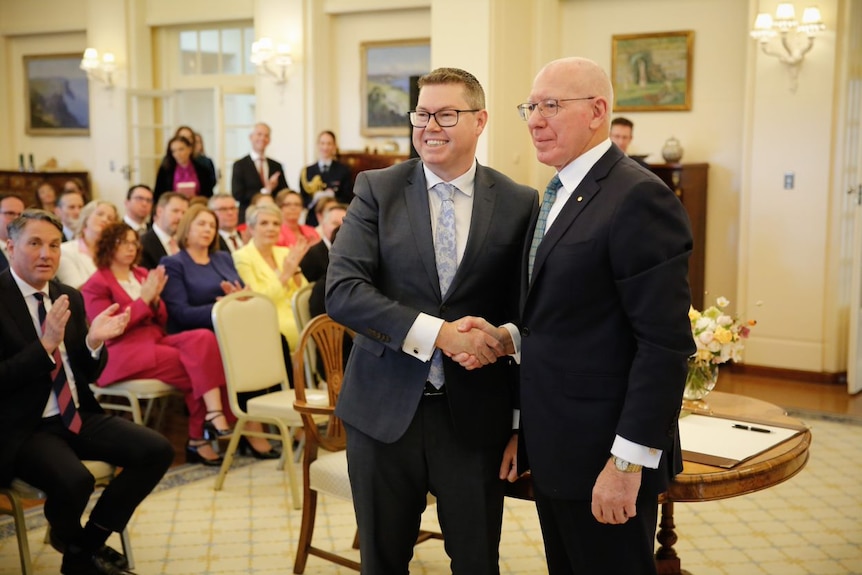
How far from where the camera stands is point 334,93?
10031mm

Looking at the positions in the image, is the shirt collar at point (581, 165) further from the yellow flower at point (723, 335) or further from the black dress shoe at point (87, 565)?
the black dress shoe at point (87, 565)

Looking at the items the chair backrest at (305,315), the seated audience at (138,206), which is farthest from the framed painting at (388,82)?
the chair backrest at (305,315)

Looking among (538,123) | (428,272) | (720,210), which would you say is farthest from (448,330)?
(720,210)

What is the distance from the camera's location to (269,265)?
5848mm

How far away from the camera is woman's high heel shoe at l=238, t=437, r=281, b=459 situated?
16.6 ft

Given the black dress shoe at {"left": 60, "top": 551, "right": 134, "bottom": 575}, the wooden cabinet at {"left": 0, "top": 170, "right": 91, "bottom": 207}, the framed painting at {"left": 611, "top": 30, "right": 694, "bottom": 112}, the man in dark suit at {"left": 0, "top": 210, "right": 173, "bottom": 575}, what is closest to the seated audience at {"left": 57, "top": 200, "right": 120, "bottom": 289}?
the man in dark suit at {"left": 0, "top": 210, "right": 173, "bottom": 575}

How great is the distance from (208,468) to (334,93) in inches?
236

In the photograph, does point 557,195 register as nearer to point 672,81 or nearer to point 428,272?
point 428,272

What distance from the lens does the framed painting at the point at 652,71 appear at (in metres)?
7.89

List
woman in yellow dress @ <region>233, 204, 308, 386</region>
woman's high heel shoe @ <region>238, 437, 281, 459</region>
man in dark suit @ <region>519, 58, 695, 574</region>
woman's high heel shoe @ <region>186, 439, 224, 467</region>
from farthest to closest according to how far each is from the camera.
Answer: woman in yellow dress @ <region>233, 204, 308, 386</region>
woman's high heel shoe @ <region>238, 437, 281, 459</region>
woman's high heel shoe @ <region>186, 439, 224, 467</region>
man in dark suit @ <region>519, 58, 695, 574</region>

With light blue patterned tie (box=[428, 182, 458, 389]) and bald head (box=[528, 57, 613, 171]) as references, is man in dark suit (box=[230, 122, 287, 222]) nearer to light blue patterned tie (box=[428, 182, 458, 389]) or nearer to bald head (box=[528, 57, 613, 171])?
light blue patterned tie (box=[428, 182, 458, 389])

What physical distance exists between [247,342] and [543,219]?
2.72 metres

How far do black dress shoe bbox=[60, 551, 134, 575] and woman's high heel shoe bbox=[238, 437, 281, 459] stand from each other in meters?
1.58

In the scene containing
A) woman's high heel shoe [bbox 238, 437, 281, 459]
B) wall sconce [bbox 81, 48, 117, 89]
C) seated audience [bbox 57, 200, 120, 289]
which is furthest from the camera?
wall sconce [bbox 81, 48, 117, 89]
